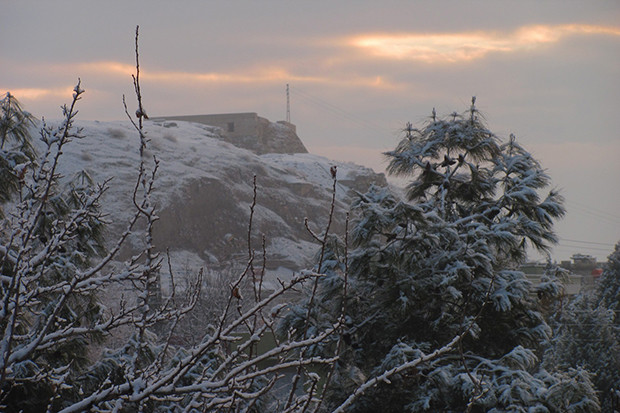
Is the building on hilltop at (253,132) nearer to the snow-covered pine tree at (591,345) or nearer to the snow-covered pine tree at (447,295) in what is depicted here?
the snow-covered pine tree at (591,345)

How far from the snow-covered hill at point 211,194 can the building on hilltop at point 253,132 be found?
15.1 metres

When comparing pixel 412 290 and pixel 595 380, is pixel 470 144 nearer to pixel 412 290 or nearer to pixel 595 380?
pixel 412 290

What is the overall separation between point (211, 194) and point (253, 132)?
34.2 m

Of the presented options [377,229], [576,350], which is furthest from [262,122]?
[377,229]

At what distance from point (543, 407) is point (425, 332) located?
2548mm

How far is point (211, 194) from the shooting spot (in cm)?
6988

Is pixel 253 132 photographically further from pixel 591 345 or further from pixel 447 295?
pixel 447 295

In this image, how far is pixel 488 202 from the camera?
13.5 m

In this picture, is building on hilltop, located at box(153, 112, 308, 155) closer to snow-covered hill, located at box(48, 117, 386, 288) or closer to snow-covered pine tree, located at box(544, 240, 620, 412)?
snow-covered hill, located at box(48, 117, 386, 288)

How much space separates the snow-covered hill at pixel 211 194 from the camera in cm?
6144

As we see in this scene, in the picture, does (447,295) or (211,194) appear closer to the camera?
(447,295)

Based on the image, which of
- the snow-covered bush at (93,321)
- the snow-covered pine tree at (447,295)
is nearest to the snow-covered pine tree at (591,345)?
the snow-covered pine tree at (447,295)

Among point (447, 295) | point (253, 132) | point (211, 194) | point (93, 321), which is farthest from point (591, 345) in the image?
point (253, 132)

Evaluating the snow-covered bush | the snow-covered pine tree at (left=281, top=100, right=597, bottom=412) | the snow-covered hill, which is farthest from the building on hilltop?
the snow-covered bush
